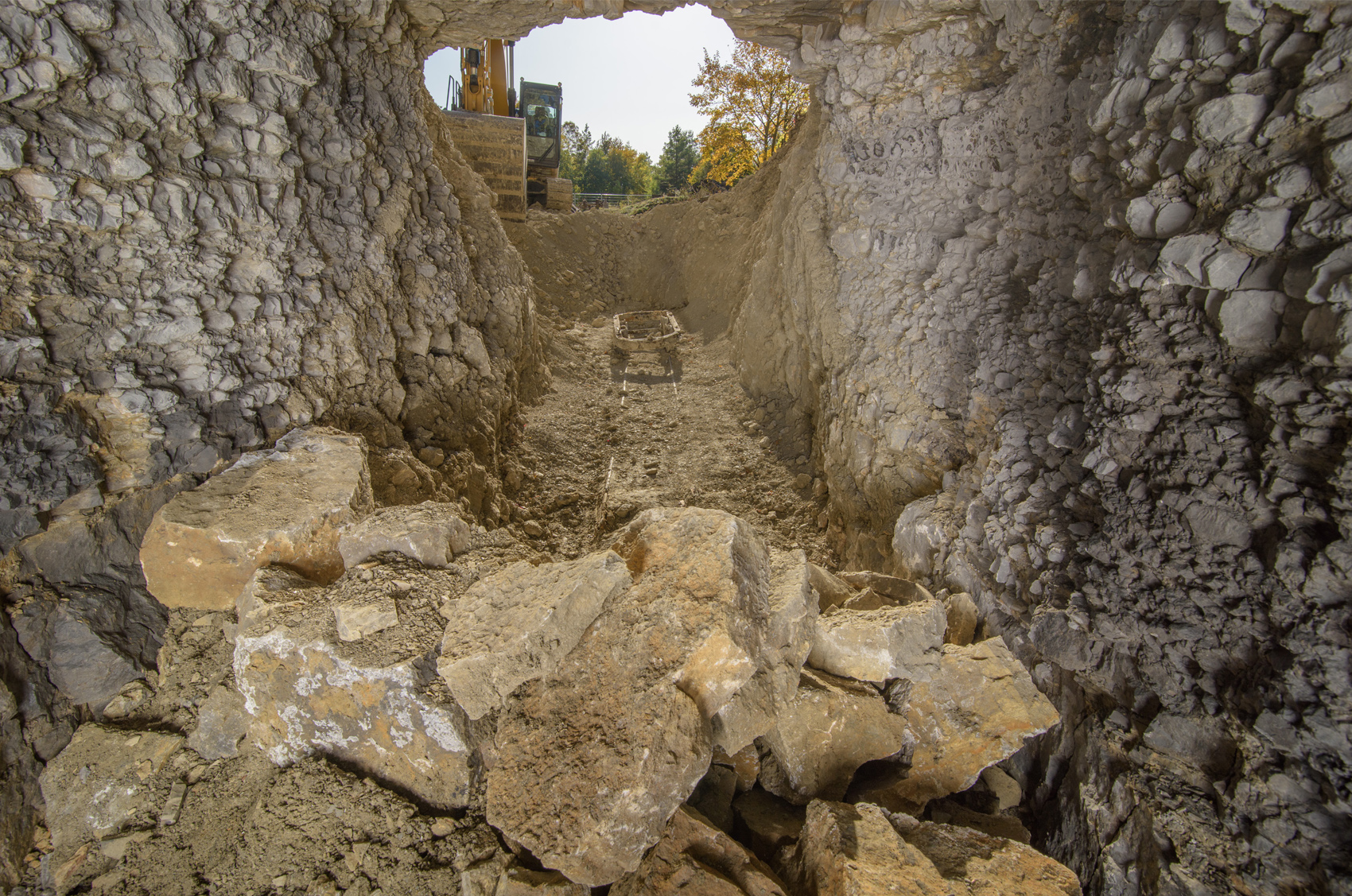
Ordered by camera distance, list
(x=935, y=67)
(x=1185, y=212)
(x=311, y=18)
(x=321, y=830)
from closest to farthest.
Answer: (x=321, y=830) → (x=1185, y=212) → (x=311, y=18) → (x=935, y=67)

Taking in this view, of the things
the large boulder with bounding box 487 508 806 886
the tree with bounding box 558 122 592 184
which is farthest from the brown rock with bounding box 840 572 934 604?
the tree with bounding box 558 122 592 184

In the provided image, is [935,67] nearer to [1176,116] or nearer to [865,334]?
[865,334]

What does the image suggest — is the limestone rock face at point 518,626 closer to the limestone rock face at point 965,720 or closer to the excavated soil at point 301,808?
the excavated soil at point 301,808

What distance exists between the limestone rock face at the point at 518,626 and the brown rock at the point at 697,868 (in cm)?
67

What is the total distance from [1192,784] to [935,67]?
4158mm

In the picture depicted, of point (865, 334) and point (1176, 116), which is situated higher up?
point (1176, 116)

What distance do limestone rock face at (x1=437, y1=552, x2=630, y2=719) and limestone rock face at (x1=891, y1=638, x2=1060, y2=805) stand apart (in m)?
1.35

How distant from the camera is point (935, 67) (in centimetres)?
382

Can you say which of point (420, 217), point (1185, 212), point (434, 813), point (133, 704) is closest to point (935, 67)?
point (1185, 212)

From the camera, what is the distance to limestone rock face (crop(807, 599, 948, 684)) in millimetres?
2258

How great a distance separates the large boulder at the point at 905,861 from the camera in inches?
64.7

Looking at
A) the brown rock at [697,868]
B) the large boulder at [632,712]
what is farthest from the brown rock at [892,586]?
the brown rock at [697,868]

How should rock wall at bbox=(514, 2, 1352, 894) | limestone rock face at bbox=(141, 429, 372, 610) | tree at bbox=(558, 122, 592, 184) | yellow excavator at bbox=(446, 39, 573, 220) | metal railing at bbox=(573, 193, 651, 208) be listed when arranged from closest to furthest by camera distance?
rock wall at bbox=(514, 2, 1352, 894), limestone rock face at bbox=(141, 429, 372, 610), yellow excavator at bbox=(446, 39, 573, 220), metal railing at bbox=(573, 193, 651, 208), tree at bbox=(558, 122, 592, 184)

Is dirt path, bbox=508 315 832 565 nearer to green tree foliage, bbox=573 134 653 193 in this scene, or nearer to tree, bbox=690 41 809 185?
tree, bbox=690 41 809 185
